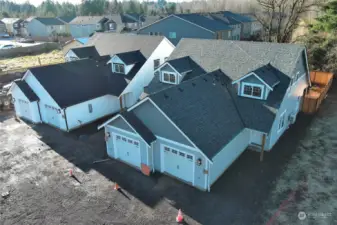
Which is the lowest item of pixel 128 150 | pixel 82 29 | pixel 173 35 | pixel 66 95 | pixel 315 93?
pixel 128 150

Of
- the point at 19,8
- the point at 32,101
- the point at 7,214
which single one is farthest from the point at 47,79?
the point at 19,8

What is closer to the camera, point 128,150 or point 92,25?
point 128,150

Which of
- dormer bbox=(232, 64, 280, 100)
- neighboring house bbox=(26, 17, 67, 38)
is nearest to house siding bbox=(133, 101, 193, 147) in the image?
dormer bbox=(232, 64, 280, 100)

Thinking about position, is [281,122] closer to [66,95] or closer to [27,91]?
[66,95]

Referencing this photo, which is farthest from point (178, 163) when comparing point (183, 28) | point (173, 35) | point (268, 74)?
point (173, 35)

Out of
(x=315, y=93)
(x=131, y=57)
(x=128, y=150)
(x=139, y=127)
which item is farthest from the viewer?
(x=131, y=57)

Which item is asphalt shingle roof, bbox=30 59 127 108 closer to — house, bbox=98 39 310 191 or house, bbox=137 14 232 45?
house, bbox=98 39 310 191

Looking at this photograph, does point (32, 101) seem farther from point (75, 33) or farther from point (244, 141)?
point (75, 33)
